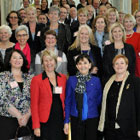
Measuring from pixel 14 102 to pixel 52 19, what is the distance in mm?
2122

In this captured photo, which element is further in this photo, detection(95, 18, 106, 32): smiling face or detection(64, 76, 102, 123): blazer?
detection(95, 18, 106, 32): smiling face

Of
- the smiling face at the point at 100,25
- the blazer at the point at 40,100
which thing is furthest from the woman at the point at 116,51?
the blazer at the point at 40,100

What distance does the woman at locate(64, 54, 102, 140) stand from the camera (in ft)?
10.7

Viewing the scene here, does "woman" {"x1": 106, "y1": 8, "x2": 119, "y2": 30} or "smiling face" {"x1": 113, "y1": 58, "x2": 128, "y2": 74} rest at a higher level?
"woman" {"x1": 106, "y1": 8, "x2": 119, "y2": 30}

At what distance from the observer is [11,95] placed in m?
3.28

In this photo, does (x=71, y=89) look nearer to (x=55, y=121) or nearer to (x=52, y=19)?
(x=55, y=121)

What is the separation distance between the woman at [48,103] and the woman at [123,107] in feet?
1.78

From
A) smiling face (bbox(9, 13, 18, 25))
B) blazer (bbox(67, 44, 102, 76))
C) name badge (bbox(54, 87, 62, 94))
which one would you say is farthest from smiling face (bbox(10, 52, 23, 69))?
smiling face (bbox(9, 13, 18, 25))

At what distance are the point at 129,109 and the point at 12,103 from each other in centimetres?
140

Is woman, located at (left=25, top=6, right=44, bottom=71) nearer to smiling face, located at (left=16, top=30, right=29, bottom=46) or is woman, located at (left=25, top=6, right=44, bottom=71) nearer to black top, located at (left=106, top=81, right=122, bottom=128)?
smiling face, located at (left=16, top=30, right=29, bottom=46)

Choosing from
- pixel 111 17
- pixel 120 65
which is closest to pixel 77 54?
pixel 120 65

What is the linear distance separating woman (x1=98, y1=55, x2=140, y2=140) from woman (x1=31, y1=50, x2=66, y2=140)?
1.78 ft

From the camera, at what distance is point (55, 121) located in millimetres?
3324

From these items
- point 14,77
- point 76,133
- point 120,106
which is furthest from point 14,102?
point 120,106
